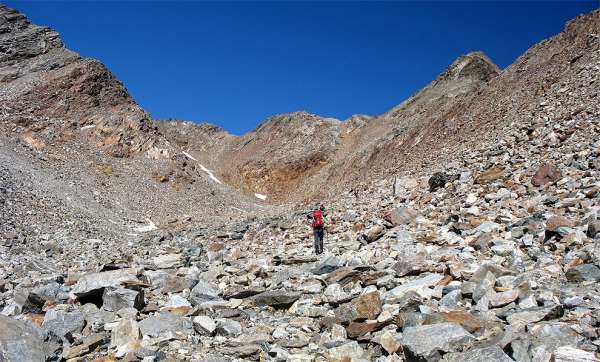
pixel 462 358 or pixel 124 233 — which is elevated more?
pixel 124 233

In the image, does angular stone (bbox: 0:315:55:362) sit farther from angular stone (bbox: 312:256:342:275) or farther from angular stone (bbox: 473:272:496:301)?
angular stone (bbox: 473:272:496:301)

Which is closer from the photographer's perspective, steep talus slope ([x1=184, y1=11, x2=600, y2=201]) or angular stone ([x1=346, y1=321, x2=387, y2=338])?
angular stone ([x1=346, y1=321, x2=387, y2=338])

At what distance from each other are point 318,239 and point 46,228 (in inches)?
531

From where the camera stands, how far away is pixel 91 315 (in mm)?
8828

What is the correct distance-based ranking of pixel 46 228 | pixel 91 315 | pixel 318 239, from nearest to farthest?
pixel 91 315
pixel 318 239
pixel 46 228

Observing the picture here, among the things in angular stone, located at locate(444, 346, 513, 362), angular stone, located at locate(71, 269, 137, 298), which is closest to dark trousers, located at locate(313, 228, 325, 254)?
angular stone, located at locate(71, 269, 137, 298)

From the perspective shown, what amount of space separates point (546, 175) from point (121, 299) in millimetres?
11603

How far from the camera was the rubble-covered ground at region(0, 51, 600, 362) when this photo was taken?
20.3ft

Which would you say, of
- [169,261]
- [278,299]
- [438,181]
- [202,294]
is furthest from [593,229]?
[169,261]

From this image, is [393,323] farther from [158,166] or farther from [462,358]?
[158,166]

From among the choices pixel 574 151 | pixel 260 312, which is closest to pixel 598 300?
pixel 260 312

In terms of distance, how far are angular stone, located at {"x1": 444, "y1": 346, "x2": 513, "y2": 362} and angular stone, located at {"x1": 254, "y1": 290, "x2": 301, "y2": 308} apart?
427 centimetres

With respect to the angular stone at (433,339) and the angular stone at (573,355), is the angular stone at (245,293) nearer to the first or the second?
the angular stone at (433,339)

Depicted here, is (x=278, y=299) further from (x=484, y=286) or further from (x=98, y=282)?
(x=98, y=282)
